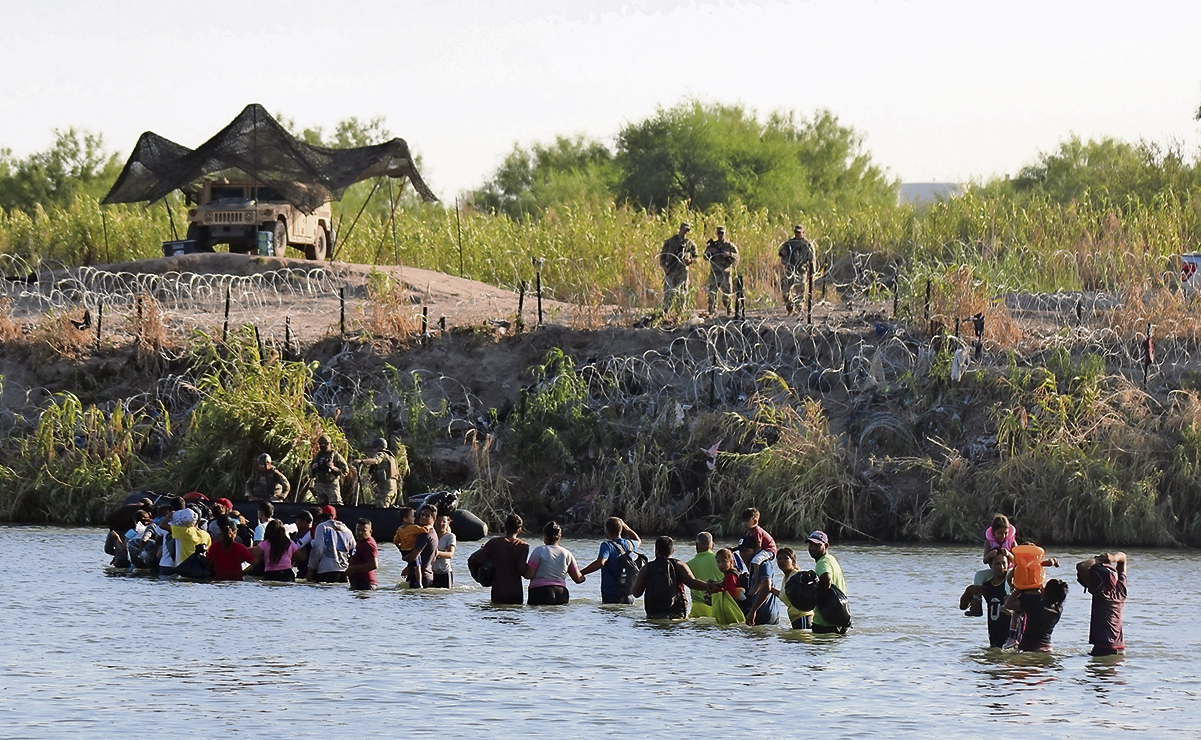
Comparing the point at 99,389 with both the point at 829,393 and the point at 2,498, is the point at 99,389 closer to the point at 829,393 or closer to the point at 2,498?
the point at 2,498

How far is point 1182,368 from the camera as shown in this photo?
31.4 metres

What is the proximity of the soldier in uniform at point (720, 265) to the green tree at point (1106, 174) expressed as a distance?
1344 cm

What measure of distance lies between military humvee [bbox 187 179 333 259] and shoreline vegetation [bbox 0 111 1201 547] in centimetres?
573

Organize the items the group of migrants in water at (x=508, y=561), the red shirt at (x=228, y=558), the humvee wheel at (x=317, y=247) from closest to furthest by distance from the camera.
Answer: the group of migrants in water at (x=508, y=561)
the red shirt at (x=228, y=558)
the humvee wheel at (x=317, y=247)

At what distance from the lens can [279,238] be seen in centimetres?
4272

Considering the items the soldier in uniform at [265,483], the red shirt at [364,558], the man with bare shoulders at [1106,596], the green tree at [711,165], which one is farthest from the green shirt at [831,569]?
the green tree at [711,165]

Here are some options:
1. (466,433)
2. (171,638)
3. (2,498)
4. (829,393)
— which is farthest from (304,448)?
(171,638)

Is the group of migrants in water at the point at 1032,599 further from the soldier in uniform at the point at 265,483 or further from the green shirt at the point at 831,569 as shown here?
the soldier in uniform at the point at 265,483

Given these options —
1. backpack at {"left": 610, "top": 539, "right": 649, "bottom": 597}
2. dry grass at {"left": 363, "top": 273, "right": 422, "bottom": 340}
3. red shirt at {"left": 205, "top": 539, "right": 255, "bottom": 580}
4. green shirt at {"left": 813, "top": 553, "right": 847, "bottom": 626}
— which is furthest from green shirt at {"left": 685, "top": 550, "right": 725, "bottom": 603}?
dry grass at {"left": 363, "top": 273, "right": 422, "bottom": 340}

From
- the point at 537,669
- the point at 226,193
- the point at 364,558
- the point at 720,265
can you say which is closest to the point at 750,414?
the point at 720,265

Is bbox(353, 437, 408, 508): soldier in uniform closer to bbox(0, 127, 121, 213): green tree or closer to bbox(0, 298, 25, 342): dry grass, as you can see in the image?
bbox(0, 298, 25, 342): dry grass

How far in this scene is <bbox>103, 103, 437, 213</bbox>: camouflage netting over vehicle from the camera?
4069 cm

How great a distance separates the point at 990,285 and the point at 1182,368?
16.8 feet

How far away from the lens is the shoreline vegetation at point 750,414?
94.2 ft
